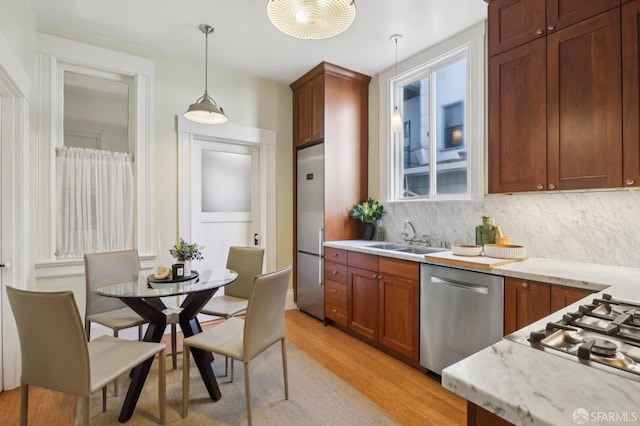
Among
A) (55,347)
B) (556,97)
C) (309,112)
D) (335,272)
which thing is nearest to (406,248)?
(335,272)

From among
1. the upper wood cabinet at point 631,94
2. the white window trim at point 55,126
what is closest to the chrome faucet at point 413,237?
the upper wood cabinet at point 631,94

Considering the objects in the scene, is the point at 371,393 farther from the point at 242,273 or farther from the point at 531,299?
the point at 242,273

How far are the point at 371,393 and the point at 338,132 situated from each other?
2.62 m

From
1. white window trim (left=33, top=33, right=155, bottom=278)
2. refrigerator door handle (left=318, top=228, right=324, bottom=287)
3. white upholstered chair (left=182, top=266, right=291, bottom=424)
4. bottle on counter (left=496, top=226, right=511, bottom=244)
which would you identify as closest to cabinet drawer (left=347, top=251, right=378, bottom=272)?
refrigerator door handle (left=318, top=228, right=324, bottom=287)

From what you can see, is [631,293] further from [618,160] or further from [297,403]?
[297,403]

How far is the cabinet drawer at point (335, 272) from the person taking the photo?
338 cm

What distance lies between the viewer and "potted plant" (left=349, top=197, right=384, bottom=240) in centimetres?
372

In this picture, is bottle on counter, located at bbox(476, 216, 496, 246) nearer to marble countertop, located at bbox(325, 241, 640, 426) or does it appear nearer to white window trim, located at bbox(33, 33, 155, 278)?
marble countertop, located at bbox(325, 241, 640, 426)

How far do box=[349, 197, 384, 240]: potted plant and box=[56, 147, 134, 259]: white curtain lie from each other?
7.74 ft

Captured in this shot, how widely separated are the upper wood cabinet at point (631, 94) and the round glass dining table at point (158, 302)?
2.52 metres

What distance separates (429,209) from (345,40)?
1834 millimetres

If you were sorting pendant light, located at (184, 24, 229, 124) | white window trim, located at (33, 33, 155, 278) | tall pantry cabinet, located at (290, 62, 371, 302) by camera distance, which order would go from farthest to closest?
tall pantry cabinet, located at (290, 62, 371, 302), white window trim, located at (33, 33, 155, 278), pendant light, located at (184, 24, 229, 124)

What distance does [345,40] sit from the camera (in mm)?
3084

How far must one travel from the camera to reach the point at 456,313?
7.53 ft
